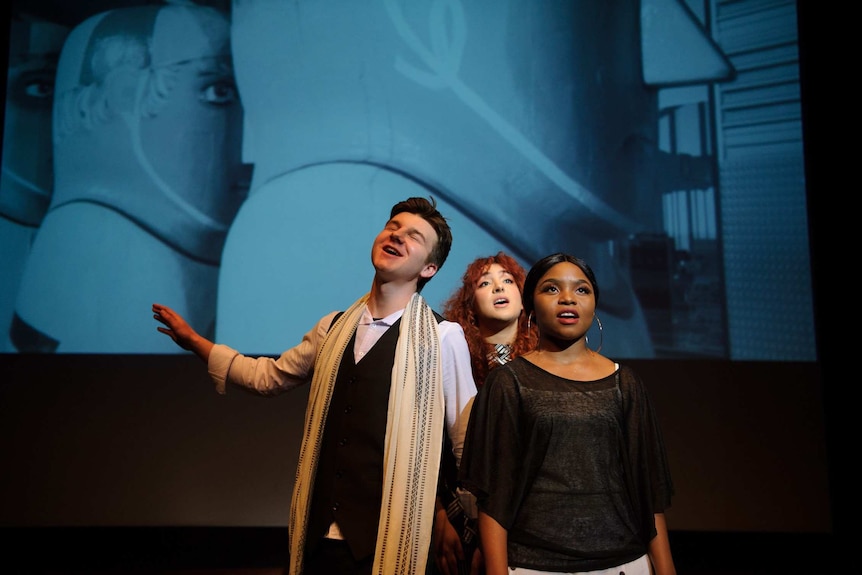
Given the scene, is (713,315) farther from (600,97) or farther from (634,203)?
(600,97)

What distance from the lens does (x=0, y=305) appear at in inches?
115

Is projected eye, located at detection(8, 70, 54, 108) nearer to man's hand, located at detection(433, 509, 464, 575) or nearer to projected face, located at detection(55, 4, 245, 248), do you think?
projected face, located at detection(55, 4, 245, 248)

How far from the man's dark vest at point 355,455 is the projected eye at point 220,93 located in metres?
1.94

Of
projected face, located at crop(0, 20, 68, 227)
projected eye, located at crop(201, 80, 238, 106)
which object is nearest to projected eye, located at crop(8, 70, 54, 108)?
projected face, located at crop(0, 20, 68, 227)

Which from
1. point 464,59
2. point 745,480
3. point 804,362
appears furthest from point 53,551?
point 804,362

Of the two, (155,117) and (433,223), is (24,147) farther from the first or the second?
(433,223)

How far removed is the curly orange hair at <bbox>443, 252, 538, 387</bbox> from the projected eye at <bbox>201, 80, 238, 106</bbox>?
1640mm

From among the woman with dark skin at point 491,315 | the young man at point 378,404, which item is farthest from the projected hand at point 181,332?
the woman with dark skin at point 491,315

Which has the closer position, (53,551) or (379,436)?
(379,436)

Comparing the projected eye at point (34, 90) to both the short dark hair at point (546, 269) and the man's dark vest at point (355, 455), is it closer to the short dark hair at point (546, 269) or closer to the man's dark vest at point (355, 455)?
the man's dark vest at point (355, 455)

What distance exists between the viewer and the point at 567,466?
122 centimetres

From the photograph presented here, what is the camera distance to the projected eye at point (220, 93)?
3.00 m

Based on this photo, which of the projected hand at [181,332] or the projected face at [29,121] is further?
the projected face at [29,121]

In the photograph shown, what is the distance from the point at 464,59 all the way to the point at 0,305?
239 cm
